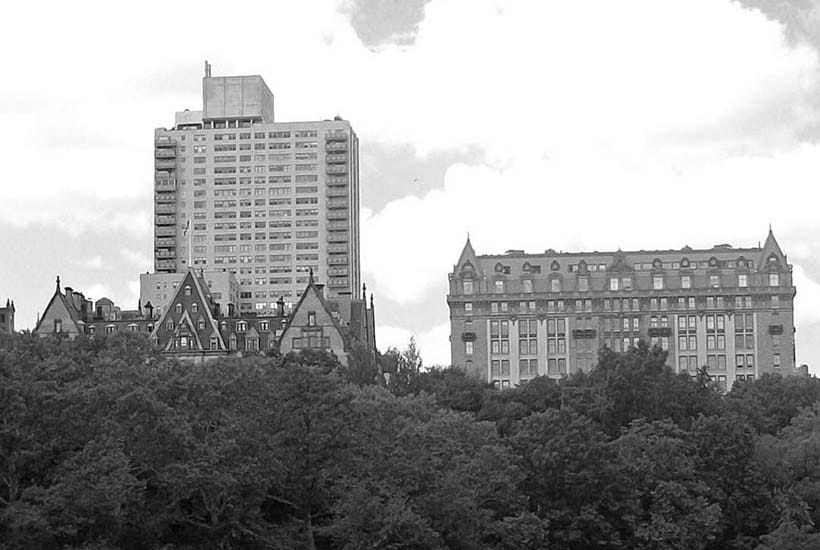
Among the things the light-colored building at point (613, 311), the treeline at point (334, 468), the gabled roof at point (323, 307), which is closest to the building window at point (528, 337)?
the light-colored building at point (613, 311)

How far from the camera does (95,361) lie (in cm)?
7975

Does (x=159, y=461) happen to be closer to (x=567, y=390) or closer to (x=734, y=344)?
(x=567, y=390)

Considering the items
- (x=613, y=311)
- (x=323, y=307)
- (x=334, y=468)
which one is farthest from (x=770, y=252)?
(x=334, y=468)

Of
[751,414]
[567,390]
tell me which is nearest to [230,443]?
[567,390]

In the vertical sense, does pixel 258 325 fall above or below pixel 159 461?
above

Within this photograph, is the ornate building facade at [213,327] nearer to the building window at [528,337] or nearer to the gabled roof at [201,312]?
the gabled roof at [201,312]

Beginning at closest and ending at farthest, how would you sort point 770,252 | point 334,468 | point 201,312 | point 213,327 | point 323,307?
point 334,468, point 213,327, point 201,312, point 323,307, point 770,252

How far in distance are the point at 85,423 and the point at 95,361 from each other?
947 cm

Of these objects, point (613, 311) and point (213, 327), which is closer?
point (213, 327)

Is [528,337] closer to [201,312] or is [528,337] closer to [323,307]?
[323,307]

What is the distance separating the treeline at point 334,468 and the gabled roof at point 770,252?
81004 mm

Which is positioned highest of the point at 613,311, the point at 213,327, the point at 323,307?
the point at 613,311

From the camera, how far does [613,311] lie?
17438 cm

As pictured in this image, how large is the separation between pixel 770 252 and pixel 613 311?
17.4 m
